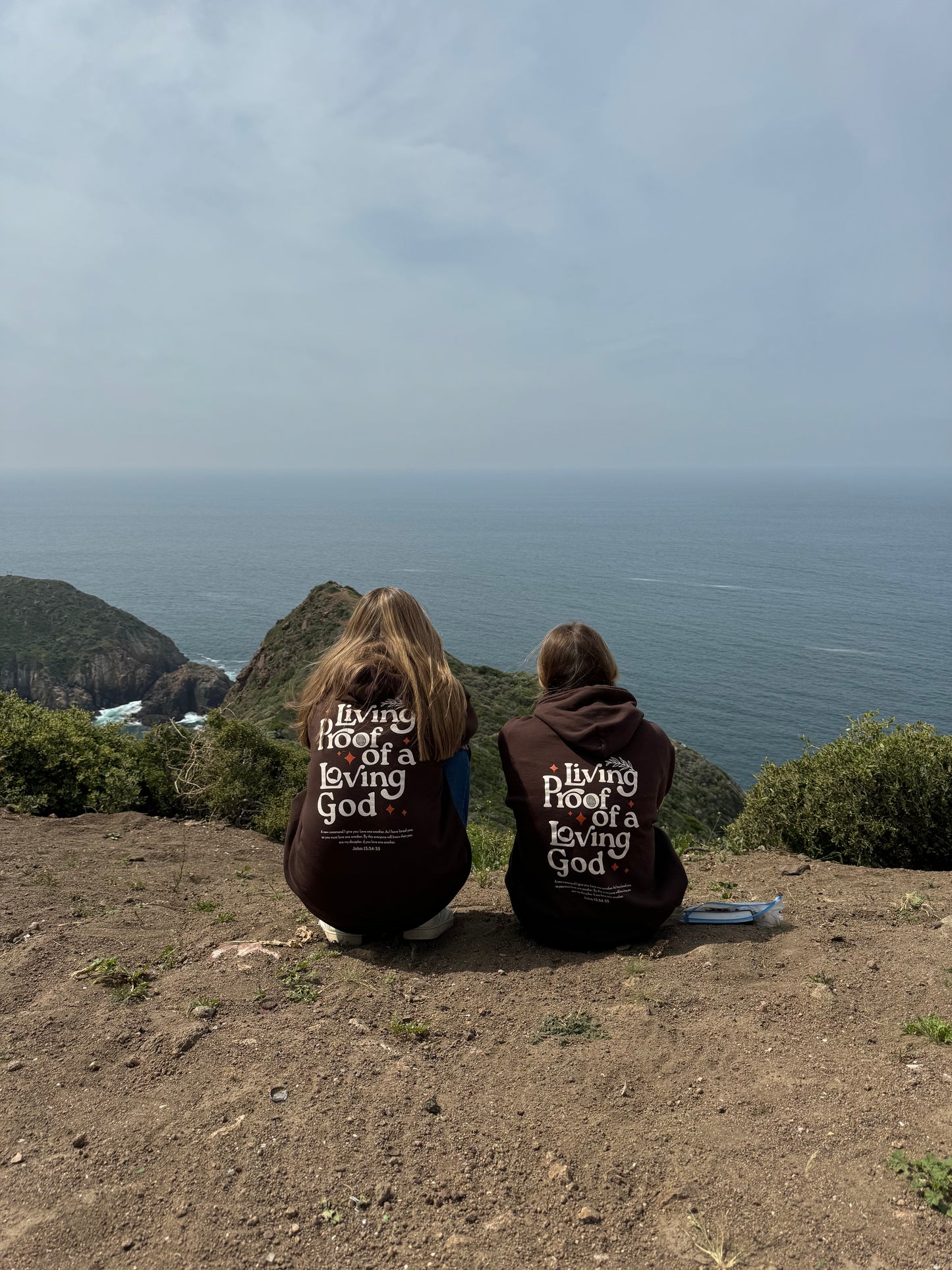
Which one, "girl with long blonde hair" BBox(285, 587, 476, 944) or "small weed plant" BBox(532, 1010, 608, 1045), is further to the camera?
"girl with long blonde hair" BBox(285, 587, 476, 944)

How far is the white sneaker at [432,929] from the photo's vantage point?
17.2 ft

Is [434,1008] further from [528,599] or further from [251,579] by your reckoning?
[251,579]

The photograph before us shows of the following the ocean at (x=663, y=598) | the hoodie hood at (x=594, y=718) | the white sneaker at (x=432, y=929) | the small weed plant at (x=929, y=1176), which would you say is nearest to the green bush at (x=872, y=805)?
the hoodie hood at (x=594, y=718)

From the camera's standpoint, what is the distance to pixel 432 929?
529cm

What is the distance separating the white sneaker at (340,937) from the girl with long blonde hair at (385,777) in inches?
3.4

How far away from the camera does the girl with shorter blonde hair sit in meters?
4.89

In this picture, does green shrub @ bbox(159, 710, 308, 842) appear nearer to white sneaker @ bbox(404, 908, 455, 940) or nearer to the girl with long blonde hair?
white sneaker @ bbox(404, 908, 455, 940)

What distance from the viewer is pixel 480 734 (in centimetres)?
3356

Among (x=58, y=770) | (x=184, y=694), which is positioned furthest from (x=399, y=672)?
(x=184, y=694)

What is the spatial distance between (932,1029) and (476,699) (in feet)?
114

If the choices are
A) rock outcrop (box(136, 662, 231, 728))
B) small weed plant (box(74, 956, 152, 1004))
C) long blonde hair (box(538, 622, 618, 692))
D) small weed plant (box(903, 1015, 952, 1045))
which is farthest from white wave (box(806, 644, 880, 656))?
small weed plant (box(74, 956, 152, 1004))

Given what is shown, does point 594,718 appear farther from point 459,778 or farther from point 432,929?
point 432,929

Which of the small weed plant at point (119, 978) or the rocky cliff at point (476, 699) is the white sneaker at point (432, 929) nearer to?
the small weed plant at point (119, 978)

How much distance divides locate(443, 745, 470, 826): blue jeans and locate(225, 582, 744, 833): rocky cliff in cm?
2045
